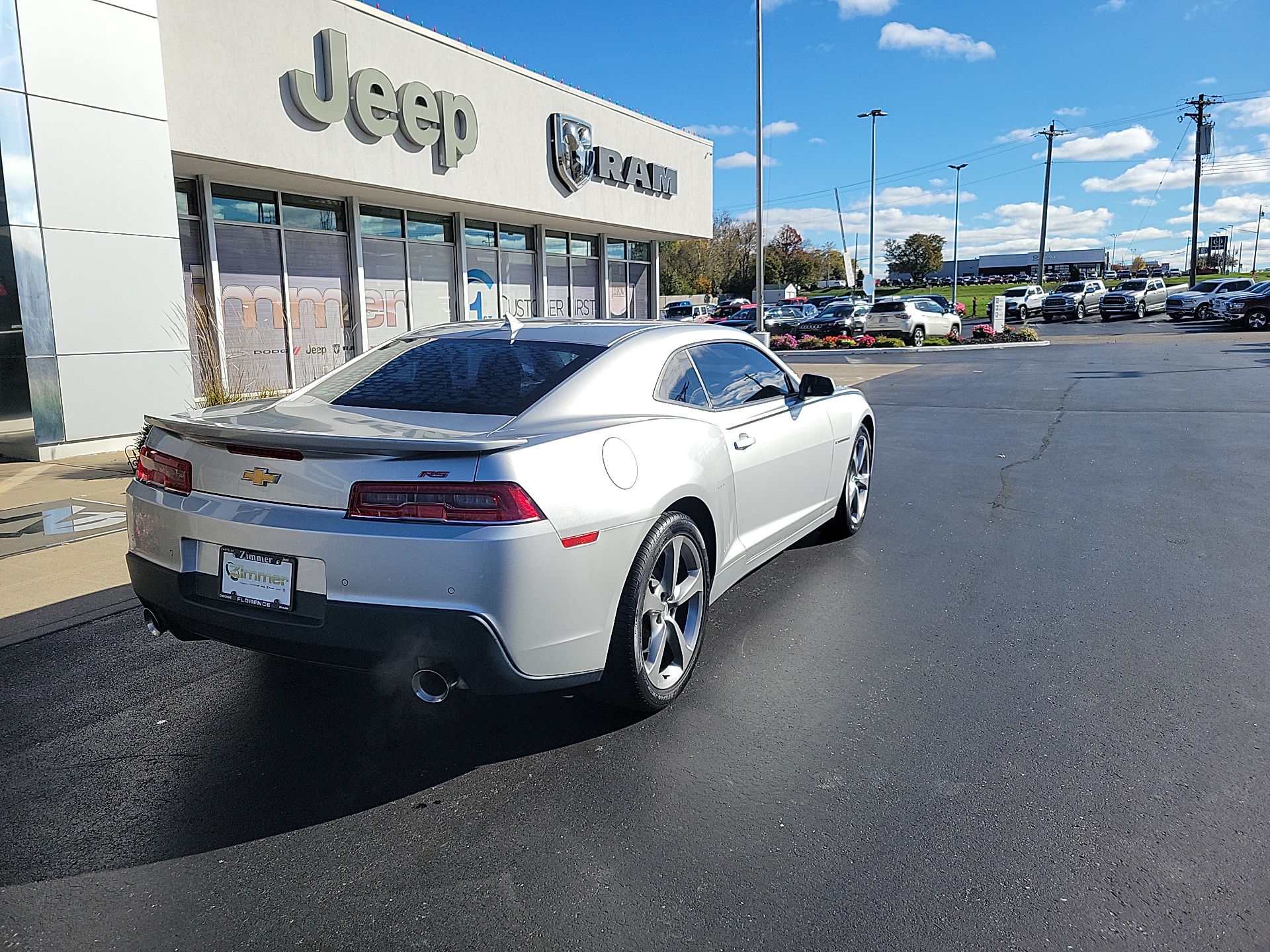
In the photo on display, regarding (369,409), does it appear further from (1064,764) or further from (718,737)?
(1064,764)

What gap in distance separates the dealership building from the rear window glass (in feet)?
8.64

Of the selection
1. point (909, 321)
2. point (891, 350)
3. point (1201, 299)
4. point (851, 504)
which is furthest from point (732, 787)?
point (1201, 299)

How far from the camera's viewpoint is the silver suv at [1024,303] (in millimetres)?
52844

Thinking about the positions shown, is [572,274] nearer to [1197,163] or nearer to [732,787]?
[732,787]

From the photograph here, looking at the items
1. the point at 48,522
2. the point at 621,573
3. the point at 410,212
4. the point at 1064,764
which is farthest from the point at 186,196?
the point at 1064,764

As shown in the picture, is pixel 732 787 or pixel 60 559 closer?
pixel 732 787

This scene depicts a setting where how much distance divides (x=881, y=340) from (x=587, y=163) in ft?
58.6

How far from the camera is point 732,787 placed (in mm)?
3225

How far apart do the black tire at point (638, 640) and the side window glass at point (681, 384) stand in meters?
0.65

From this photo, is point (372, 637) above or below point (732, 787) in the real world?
above

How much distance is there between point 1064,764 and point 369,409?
2.95 metres

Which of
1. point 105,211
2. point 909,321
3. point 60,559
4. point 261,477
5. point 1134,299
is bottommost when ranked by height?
point 60,559

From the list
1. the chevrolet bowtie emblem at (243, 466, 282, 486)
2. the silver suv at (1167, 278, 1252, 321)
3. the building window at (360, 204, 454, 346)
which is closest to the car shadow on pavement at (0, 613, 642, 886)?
the chevrolet bowtie emblem at (243, 466, 282, 486)

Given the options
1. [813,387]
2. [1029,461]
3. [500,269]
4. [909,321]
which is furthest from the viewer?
[909,321]
